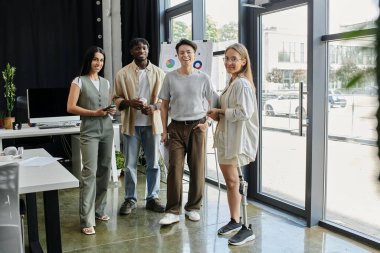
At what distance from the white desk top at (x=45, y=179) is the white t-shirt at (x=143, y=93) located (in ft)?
3.95

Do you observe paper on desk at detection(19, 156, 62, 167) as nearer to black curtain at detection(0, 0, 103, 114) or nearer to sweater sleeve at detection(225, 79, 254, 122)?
sweater sleeve at detection(225, 79, 254, 122)

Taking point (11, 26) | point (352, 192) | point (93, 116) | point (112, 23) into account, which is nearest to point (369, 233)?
point (352, 192)

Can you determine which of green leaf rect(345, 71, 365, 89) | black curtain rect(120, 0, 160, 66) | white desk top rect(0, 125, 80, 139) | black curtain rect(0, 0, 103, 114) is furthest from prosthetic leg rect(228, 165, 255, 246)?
black curtain rect(0, 0, 103, 114)

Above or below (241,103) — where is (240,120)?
below

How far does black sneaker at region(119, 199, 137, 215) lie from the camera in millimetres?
3727

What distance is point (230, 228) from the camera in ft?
10.6

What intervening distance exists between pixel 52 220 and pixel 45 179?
0.27 m

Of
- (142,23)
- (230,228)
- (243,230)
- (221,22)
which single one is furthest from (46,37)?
(243,230)

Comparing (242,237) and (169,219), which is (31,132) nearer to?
(169,219)

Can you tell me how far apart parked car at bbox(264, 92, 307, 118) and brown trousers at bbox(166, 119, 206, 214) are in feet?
2.76

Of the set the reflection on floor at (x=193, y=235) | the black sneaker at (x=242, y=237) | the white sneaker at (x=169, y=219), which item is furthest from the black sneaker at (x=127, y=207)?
the black sneaker at (x=242, y=237)

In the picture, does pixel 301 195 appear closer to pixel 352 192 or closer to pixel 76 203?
pixel 352 192

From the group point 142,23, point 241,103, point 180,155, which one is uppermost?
point 142,23

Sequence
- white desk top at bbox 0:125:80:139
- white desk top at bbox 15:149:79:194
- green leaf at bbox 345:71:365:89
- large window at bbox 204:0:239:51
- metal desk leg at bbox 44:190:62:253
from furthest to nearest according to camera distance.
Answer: large window at bbox 204:0:239:51, white desk top at bbox 0:125:80:139, metal desk leg at bbox 44:190:62:253, white desk top at bbox 15:149:79:194, green leaf at bbox 345:71:365:89
